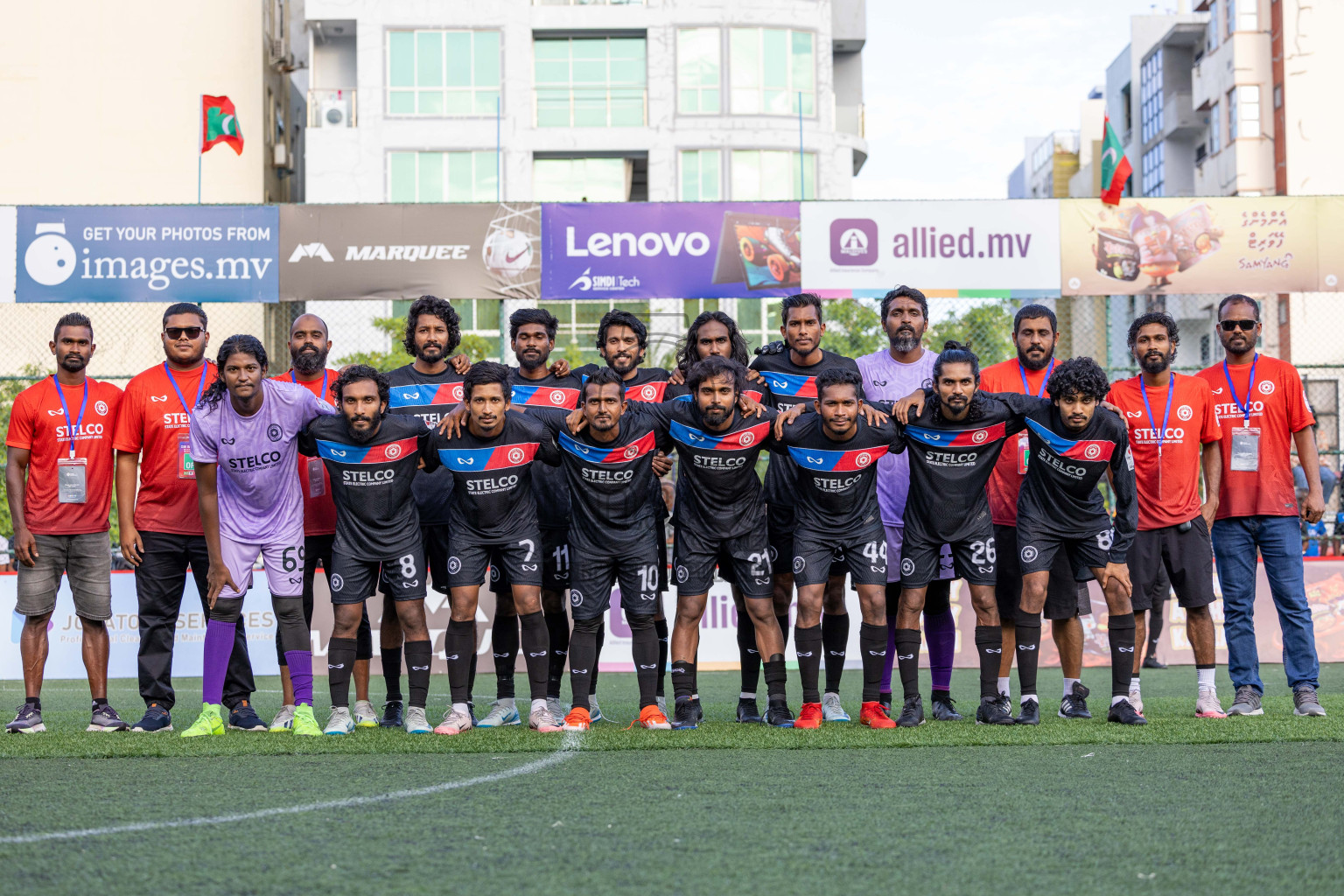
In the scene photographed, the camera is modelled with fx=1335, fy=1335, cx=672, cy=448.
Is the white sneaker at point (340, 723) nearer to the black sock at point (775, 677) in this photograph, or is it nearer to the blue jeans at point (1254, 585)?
the black sock at point (775, 677)

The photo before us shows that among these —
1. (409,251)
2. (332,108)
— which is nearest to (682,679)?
(409,251)

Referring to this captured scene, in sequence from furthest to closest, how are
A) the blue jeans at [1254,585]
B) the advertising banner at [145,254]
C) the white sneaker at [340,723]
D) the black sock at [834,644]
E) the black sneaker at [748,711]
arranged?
1. the advertising banner at [145,254]
2. the blue jeans at [1254,585]
3. the black sock at [834,644]
4. the black sneaker at [748,711]
5. the white sneaker at [340,723]

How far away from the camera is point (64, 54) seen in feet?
101

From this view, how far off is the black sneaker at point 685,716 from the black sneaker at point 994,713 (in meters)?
1.42

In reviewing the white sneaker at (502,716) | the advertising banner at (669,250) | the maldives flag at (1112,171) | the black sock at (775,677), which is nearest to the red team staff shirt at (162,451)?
the white sneaker at (502,716)

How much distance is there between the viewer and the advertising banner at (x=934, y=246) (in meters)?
11.8

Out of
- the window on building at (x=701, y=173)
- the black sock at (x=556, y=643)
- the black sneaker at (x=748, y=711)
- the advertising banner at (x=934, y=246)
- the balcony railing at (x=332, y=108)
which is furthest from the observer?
the window on building at (x=701, y=173)

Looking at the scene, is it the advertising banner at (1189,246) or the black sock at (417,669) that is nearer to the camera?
the black sock at (417,669)

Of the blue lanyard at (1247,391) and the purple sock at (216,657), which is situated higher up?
the blue lanyard at (1247,391)

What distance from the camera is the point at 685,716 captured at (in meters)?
6.48

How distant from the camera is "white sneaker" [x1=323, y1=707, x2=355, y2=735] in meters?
6.41

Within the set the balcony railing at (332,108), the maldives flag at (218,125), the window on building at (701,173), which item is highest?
the balcony railing at (332,108)

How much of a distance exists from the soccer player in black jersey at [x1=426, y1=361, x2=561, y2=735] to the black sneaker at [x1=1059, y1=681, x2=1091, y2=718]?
261cm

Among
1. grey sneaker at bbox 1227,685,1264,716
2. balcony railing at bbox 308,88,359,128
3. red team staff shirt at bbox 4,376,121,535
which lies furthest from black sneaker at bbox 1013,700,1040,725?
balcony railing at bbox 308,88,359,128
